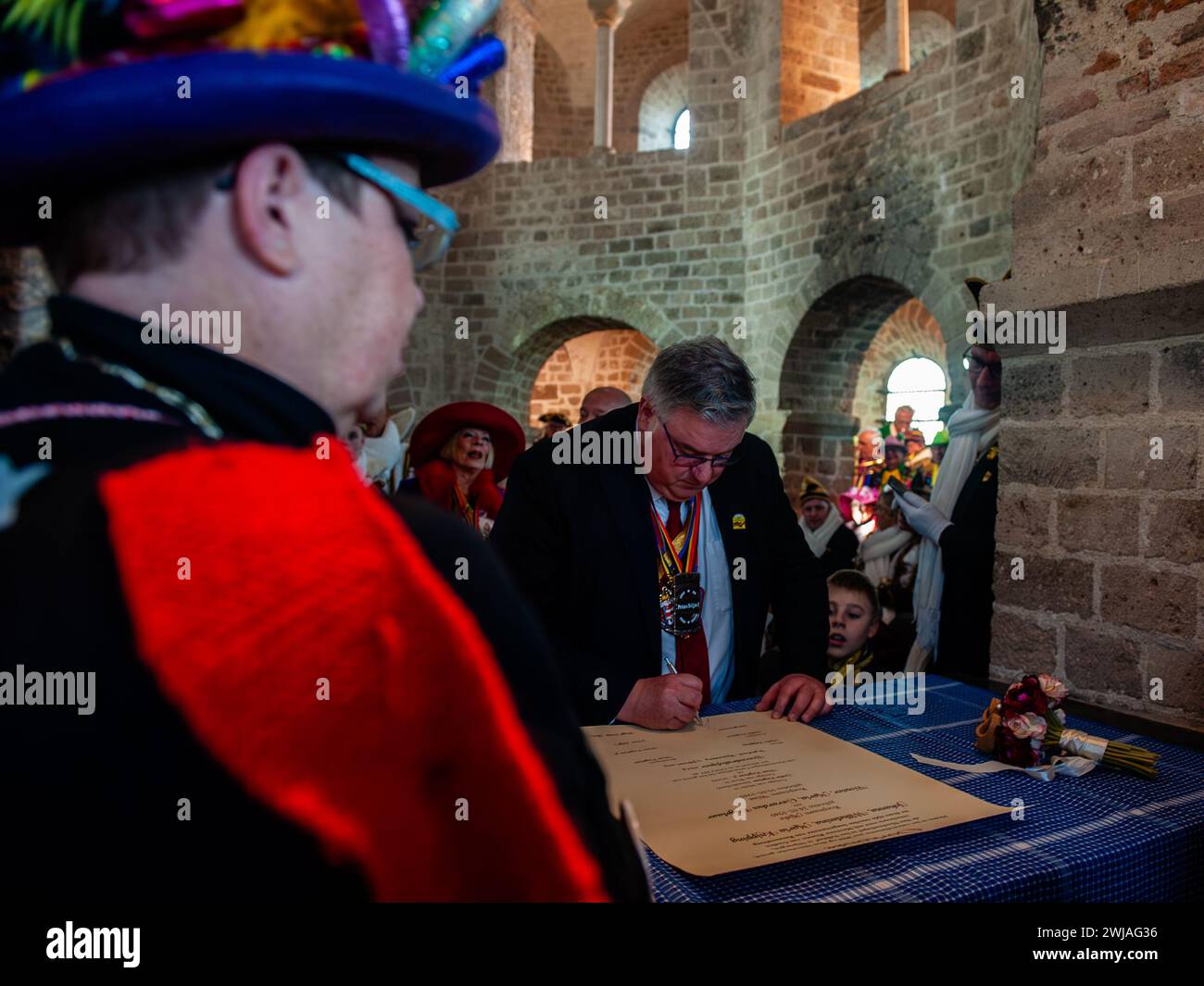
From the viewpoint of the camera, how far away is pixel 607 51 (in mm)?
12484

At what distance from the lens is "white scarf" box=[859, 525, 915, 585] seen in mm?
4477

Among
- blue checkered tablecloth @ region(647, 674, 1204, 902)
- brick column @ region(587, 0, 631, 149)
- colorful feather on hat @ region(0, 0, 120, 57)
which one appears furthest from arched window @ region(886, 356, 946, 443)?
colorful feather on hat @ region(0, 0, 120, 57)

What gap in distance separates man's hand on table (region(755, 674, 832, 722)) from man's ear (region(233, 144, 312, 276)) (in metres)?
1.56

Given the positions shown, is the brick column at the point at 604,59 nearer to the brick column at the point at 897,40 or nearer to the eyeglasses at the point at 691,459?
the brick column at the point at 897,40

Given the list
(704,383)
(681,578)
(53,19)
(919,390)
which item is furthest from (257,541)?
(919,390)

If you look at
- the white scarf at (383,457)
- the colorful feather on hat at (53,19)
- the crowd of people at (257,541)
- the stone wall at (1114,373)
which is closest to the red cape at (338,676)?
the crowd of people at (257,541)

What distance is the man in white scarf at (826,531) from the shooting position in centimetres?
549

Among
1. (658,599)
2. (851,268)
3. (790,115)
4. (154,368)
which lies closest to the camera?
(154,368)

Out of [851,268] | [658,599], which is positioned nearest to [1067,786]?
[658,599]

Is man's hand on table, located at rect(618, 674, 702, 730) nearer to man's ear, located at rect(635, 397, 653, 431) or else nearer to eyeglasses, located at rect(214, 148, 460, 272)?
man's ear, located at rect(635, 397, 653, 431)

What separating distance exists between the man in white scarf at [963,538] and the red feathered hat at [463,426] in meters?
2.15

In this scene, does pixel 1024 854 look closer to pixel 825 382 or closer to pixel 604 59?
pixel 825 382

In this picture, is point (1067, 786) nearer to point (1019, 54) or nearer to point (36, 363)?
point (36, 363)

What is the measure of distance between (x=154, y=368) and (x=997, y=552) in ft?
7.99
